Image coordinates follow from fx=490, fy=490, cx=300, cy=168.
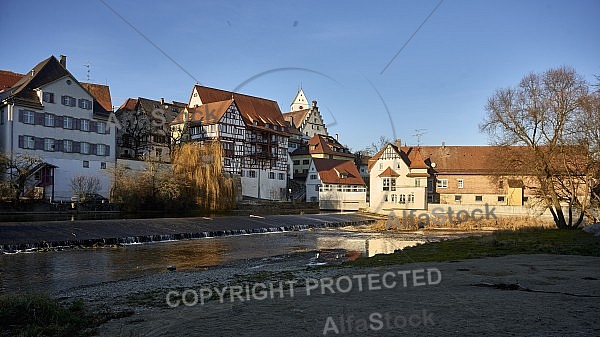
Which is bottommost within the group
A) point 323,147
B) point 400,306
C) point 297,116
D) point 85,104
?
point 400,306

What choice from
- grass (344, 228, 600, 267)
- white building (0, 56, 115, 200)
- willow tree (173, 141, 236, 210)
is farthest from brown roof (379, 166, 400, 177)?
grass (344, 228, 600, 267)

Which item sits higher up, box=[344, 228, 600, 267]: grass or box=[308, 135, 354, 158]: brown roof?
box=[308, 135, 354, 158]: brown roof

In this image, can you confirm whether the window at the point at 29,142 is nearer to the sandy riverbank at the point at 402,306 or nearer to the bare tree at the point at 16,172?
the bare tree at the point at 16,172

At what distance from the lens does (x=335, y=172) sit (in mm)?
86125

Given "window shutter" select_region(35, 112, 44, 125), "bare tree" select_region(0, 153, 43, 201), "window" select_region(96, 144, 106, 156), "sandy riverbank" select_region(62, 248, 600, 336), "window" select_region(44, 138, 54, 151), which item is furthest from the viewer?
"window" select_region(96, 144, 106, 156)

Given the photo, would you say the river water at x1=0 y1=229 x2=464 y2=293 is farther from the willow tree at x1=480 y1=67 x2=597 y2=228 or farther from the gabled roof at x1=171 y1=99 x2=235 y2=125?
the gabled roof at x1=171 y1=99 x2=235 y2=125

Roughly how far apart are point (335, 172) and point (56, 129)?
4551cm

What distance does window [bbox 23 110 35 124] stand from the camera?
5381 centimetres

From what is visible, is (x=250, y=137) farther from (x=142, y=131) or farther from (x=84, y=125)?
(x=84, y=125)

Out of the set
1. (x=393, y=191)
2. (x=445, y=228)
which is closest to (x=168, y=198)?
(x=445, y=228)

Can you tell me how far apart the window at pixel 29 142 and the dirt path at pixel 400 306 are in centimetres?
4533

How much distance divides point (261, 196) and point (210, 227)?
42411 mm

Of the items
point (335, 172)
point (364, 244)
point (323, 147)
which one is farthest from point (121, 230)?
point (323, 147)

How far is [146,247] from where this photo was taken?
2845 cm
